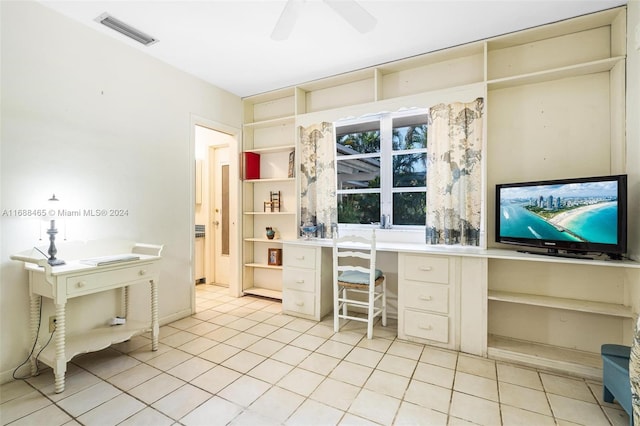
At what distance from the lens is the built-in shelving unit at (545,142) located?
237cm

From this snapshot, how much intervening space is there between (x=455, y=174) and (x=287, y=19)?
195 cm

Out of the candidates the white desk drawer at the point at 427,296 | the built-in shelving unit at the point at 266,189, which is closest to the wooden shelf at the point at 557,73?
the white desk drawer at the point at 427,296

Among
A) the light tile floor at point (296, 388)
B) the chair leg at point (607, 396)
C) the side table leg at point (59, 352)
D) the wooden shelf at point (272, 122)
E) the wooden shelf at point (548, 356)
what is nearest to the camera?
the light tile floor at point (296, 388)

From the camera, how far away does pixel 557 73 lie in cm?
249

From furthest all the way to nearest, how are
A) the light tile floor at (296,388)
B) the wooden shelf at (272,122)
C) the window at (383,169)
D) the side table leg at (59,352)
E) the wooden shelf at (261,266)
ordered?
the wooden shelf at (261,266)
the wooden shelf at (272,122)
the window at (383,169)
the side table leg at (59,352)
the light tile floor at (296,388)

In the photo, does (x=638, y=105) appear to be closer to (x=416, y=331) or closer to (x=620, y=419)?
(x=620, y=419)

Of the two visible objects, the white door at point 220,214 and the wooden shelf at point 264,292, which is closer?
the wooden shelf at point 264,292

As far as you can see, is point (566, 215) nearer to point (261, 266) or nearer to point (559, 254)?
point (559, 254)

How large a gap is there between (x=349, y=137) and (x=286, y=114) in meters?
0.99

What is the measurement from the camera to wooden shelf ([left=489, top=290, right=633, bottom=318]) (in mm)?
2203

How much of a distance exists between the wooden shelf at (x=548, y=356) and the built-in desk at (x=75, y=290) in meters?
2.91

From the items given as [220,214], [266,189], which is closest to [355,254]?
[266,189]

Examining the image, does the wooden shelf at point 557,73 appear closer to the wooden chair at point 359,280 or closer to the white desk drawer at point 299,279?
the wooden chair at point 359,280

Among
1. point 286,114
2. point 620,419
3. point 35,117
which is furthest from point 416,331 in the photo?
point 35,117
